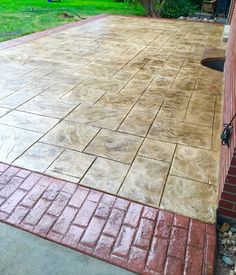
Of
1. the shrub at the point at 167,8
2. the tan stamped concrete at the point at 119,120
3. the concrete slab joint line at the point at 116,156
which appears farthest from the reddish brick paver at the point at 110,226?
the shrub at the point at 167,8

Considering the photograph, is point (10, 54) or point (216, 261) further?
point (10, 54)

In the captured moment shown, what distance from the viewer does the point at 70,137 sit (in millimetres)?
2826

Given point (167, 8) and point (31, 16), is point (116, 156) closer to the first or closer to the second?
point (31, 16)

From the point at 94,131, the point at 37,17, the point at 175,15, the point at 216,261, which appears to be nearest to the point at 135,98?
the point at 94,131

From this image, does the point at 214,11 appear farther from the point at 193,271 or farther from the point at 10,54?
the point at 193,271

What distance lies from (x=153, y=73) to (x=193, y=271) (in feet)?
11.3

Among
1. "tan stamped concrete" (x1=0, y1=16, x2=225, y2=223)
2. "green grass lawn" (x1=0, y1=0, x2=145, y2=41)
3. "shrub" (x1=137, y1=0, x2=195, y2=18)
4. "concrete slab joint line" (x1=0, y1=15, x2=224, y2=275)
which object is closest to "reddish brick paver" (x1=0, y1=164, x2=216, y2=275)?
"concrete slab joint line" (x1=0, y1=15, x2=224, y2=275)

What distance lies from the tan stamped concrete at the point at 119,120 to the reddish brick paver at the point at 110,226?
0.11m

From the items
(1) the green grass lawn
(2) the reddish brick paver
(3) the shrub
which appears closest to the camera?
(2) the reddish brick paver

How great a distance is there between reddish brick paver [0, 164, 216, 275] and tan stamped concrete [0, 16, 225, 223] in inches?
4.3

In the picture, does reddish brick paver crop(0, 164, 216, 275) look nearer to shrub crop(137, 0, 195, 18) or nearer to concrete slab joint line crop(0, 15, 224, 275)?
concrete slab joint line crop(0, 15, 224, 275)

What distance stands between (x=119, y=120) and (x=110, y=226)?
4.86ft

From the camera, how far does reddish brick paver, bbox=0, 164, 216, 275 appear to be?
1710mm

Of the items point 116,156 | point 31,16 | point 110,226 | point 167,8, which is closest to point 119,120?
point 116,156
